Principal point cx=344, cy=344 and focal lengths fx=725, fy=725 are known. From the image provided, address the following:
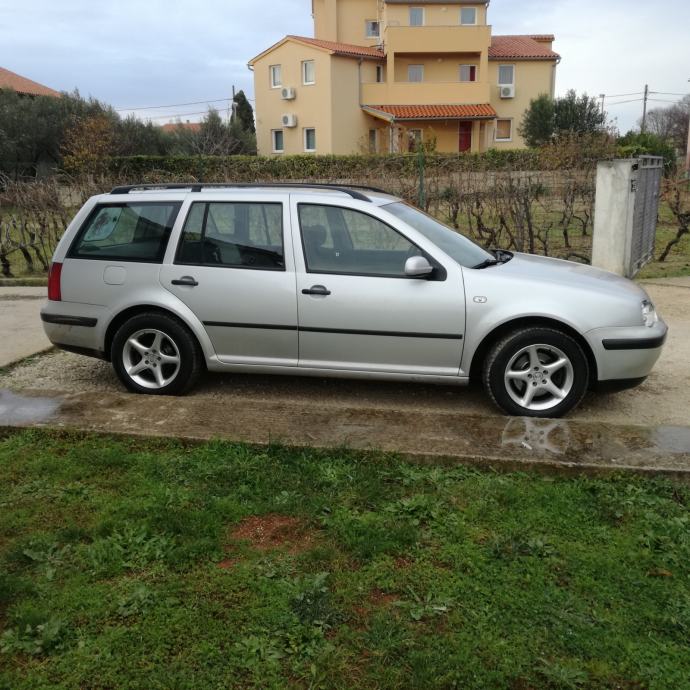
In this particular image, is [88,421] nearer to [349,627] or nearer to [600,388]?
[349,627]

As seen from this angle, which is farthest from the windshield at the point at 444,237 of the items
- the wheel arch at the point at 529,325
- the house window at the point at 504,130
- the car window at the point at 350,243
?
the house window at the point at 504,130

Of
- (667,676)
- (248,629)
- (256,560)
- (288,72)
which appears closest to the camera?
(667,676)

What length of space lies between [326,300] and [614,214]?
6237 mm

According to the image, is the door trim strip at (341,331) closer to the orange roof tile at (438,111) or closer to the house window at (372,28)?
the orange roof tile at (438,111)

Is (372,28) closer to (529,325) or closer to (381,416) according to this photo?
(529,325)

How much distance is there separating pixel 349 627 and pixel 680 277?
9746mm

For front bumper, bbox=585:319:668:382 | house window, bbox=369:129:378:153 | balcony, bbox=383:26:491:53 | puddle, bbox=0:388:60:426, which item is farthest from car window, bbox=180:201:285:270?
balcony, bbox=383:26:491:53

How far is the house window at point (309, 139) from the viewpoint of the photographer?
38469 mm

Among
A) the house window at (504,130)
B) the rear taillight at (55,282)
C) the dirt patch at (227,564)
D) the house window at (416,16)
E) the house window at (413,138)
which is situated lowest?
the dirt patch at (227,564)

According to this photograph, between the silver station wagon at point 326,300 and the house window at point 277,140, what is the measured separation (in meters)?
36.2

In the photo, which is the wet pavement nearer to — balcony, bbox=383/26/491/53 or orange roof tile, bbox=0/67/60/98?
balcony, bbox=383/26/491/53

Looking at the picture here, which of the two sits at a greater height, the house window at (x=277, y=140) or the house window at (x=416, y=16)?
the house window at (x=416, y=16)

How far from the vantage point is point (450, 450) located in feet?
14.1

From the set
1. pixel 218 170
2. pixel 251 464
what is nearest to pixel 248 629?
pixel 251 464
